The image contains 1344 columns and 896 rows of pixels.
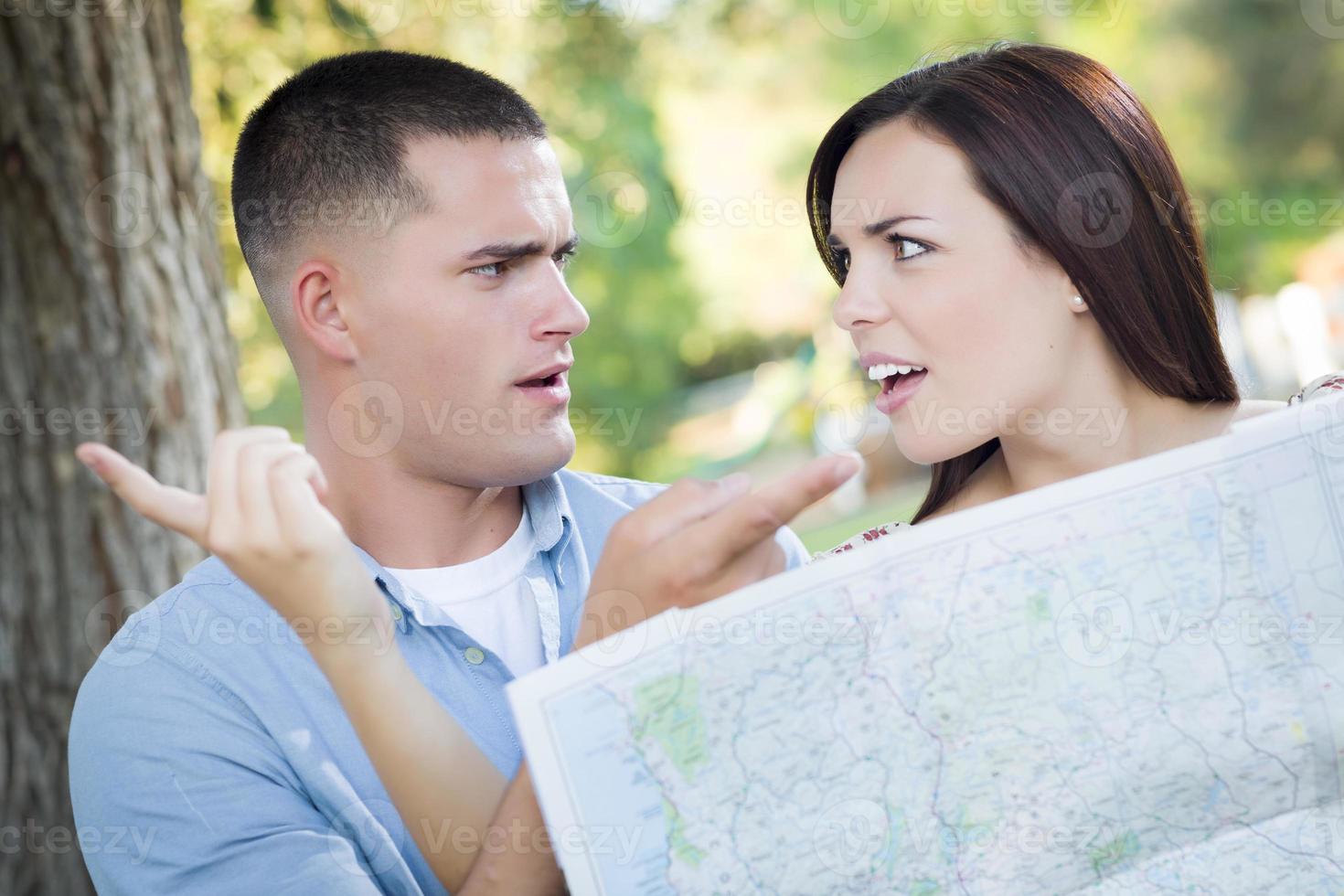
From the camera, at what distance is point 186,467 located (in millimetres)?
3133

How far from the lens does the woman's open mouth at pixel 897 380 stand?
229 cm

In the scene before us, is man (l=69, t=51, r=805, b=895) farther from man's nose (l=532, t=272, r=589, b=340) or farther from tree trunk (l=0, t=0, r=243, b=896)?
tree trunk (l=0, t=0, r=243, b=896)

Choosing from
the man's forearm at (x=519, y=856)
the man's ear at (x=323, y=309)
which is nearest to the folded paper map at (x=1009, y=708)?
the man's forearm at (x=519, y=856)

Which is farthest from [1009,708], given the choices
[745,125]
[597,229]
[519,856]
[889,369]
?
[745,125]

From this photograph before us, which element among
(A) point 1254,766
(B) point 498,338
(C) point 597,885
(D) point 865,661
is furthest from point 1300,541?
(B) point 498,338

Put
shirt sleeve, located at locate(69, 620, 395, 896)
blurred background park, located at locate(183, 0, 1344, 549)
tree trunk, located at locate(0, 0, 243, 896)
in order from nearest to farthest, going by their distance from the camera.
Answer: shirt sleeve, located at locate(69, 620, 395, 896) < tree trunk, located at locate(0, 0, 243, 896) < blurred background park, located at locate(183, 0, 1344, 549)

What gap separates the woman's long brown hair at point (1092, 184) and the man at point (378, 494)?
2.48ft

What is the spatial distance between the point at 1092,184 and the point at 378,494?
146 cm

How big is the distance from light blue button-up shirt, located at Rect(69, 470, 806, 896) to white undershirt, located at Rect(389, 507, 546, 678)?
74 millimetres

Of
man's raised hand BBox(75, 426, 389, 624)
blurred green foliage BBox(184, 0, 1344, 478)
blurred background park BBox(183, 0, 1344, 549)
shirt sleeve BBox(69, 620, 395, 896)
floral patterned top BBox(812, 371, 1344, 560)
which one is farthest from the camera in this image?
blurred background park BBox(183, 0, 1344, 549)

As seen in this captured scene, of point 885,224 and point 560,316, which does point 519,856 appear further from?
point 885,224

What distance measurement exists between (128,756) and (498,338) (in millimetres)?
915

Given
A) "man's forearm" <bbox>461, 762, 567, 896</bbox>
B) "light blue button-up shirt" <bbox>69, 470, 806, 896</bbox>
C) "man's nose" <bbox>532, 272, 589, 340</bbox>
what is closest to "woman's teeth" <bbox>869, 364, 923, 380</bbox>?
"man's nose" <bbox>532, 272, 589, 340</bbox>

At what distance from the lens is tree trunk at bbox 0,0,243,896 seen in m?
2.98
